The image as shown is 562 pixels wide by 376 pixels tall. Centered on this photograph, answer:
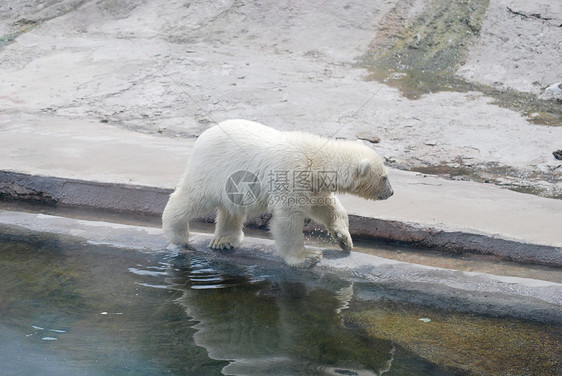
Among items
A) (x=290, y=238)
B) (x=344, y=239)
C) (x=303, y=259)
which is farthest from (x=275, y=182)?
(x=344, y=239)

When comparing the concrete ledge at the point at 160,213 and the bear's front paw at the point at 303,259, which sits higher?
the concrete ledge at the point at 160,213

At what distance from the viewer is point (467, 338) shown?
11.5 feet

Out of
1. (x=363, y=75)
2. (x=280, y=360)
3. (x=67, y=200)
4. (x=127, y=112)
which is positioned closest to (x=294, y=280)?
(x=280, y=360)

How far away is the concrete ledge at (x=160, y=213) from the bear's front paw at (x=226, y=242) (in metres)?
0.83

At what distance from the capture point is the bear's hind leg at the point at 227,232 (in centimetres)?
452

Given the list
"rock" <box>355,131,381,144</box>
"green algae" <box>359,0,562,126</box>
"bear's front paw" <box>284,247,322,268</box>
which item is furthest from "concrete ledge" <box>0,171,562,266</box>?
"green algae" <box>359,0,562,126</box>

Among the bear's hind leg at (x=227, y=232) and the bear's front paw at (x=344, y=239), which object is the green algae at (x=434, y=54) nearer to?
the bear's front paw at (x=344, y=239)

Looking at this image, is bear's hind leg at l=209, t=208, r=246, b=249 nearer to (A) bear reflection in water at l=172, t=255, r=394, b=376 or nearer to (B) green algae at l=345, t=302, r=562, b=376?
(A) bear reflection in water at l=172, t=255, r=394, b=376

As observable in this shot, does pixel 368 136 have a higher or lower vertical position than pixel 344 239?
higher

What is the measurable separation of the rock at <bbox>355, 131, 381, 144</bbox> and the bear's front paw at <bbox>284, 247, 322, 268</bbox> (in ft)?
10.8

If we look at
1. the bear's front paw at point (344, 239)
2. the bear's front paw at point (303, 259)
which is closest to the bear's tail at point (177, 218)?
the bear's front paw at point (303, 259)

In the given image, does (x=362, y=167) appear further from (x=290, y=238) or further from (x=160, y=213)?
(x=160, y=213)

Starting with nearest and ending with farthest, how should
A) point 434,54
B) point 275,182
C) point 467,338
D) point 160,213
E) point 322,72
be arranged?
point 467,338 → point 275,182 → point 160,213 → point 322,72 → point 434,54

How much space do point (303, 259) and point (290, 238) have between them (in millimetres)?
165
